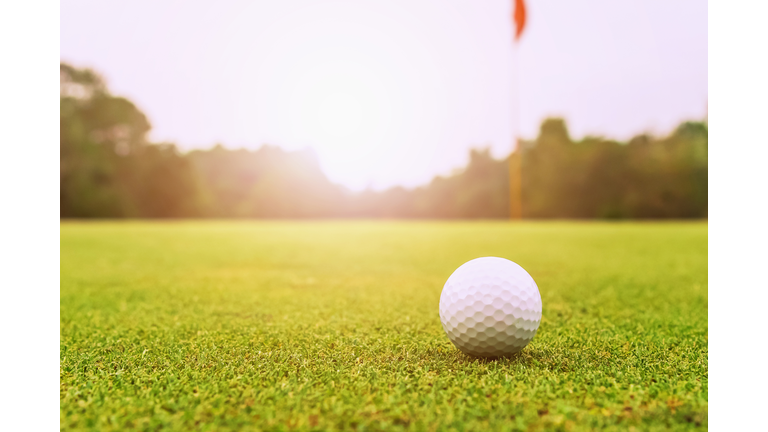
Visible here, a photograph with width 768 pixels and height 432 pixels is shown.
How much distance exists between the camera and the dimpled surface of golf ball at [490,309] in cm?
249

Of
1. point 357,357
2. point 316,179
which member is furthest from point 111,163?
point 357,357

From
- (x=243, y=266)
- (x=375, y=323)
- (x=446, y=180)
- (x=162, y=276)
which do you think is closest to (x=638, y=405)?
(x=375, y=323)

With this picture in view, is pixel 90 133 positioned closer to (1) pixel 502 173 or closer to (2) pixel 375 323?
(1) pixel 502 173

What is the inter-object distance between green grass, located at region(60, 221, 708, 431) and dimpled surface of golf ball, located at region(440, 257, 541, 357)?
108 millimetres

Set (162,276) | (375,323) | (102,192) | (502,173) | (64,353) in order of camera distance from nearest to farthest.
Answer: (64,353) → (375,323) → (162,276) → (102,192) → (502,173)

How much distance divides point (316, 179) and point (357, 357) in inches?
1303

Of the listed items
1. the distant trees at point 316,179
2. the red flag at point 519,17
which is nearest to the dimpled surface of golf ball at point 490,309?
the red flag at point 519,17

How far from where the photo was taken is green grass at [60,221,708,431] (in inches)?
71.5

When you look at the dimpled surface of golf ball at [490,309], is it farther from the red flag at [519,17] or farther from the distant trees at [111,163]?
the distant trees at [111,163]

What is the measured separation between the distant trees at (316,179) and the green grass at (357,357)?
27285mm

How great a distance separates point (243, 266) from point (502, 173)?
29567 mm

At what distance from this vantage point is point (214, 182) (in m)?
36.1

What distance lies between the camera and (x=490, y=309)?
2590mm

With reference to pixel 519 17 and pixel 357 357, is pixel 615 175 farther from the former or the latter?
pixel 357 357
